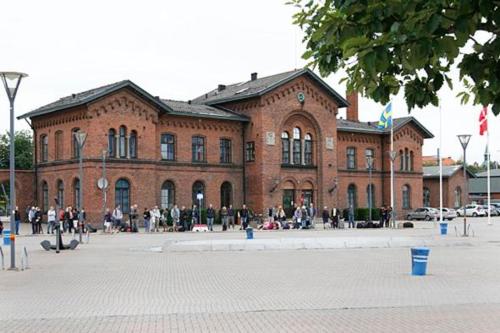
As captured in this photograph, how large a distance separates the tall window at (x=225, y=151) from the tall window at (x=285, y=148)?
4251 mm

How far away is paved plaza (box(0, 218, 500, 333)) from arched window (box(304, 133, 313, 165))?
105ft

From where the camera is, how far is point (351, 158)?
63.1 meters

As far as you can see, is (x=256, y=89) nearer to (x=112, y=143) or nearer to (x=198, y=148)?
(x=198, y=148)

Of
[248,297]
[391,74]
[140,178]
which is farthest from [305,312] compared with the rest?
[140,178]

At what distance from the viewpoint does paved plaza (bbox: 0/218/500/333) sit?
1066 cm

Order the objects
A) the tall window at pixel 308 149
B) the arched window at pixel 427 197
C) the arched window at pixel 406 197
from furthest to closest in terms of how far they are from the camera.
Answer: the arched window at pixel 427 197
the arched window at pixel 406 197
the tall window at pixel 308 149

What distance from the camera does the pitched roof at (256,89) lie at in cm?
5328

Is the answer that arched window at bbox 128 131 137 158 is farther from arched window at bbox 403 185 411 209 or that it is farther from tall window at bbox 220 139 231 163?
arched window at bbox 403 185 411 209

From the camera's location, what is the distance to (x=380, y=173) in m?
65.4

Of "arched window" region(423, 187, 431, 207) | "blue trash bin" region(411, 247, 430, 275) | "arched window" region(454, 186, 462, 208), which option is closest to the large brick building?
"arched window" region(423, 187, 431, 207)

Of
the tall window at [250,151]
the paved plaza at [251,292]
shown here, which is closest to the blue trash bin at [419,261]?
the paved plaza at [251,292]

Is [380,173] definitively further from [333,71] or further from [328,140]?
[333,71]

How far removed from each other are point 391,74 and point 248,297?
7.71 metres

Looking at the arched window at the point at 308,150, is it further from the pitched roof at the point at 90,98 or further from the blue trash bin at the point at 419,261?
the blue trash bin at the point at 419,261
